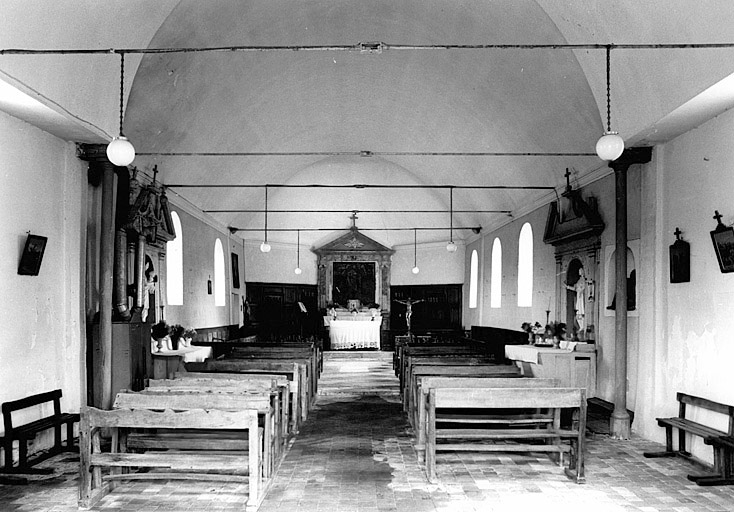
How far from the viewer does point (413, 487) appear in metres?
5.87

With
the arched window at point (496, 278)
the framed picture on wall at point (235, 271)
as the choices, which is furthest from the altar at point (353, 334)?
the arched window at point (496, 278)

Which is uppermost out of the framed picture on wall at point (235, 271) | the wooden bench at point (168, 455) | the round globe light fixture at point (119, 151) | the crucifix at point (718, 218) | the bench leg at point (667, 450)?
the round globe light fixture at point (119, 151)

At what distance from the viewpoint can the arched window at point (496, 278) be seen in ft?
55.6

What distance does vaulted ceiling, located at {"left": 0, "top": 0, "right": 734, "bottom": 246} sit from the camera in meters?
6.70

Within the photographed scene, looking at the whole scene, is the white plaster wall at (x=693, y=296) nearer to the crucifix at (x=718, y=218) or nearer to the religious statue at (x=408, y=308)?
the crucifix at (x=718, y=218)

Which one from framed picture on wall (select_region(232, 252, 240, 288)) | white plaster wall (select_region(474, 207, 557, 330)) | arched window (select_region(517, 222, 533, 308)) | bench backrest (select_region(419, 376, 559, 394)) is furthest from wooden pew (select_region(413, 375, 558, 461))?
framed picture on wall (select_region(232, 252, 240, 288))

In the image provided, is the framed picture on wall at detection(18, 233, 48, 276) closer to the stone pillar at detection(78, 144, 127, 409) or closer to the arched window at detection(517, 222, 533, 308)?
the stone pillar at detection(78, 144, 127, 409)

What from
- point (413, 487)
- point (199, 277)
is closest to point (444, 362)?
point (413, 487)

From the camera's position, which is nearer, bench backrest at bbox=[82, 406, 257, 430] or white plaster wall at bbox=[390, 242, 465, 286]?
bench backrest at bbox=[82, 406, 257, 430]

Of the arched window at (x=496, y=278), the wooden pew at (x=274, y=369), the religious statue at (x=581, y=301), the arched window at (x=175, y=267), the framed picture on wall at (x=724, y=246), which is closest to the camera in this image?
the framed picture on wall at (x=724, y=246)

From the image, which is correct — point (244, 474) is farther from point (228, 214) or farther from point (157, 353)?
point (228, 214)

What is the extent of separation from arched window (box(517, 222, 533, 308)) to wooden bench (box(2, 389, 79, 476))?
994 centimetres

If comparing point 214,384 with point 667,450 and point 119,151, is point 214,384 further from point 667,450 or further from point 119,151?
point 667,450

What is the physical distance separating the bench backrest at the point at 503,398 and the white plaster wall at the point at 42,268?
4403mm
